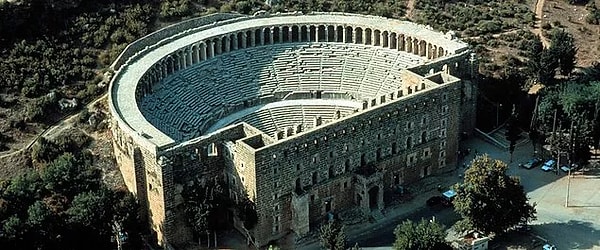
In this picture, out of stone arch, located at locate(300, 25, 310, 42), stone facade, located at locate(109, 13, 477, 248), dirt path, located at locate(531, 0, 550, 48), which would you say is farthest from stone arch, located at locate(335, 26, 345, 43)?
dirt path, located at locate(531, 0, 550, 48)

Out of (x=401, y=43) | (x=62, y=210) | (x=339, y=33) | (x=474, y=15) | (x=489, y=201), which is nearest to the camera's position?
(x=489, y=201)

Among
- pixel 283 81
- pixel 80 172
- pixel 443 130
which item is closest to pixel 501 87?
pixel 443 130

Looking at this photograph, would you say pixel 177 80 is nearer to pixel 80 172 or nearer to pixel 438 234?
pixel 80 172

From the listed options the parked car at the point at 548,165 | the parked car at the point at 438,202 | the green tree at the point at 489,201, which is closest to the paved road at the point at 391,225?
the parked car at the point at 438,202

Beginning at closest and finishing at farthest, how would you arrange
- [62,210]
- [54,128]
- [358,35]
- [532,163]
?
[62,210], [54,128], [532,163], [358,35]

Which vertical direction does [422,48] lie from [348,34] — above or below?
below

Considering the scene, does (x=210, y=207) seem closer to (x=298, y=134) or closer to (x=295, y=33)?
(x=298, y=134)

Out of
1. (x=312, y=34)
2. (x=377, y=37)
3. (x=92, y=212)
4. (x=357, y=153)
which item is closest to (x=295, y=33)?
(x=312, y=34)

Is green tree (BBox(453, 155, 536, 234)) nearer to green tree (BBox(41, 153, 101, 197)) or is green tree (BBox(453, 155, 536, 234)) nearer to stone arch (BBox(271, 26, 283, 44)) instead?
stone arch (BBox(271, 26, 283, 44))
